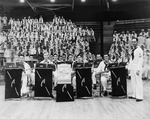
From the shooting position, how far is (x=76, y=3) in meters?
13.3

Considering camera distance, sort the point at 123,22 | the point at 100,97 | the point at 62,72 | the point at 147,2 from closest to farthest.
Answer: the point at 62,72
the point at 100,97
the point at 147,2
the point at 123,22

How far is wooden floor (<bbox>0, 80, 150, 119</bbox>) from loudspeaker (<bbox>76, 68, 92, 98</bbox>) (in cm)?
22

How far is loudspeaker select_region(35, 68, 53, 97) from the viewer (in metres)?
5.70

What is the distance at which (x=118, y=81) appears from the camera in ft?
19.5

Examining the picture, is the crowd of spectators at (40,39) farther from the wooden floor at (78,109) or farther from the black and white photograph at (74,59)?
the wooden floor at (78,109)

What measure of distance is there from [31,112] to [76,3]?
32.5ft

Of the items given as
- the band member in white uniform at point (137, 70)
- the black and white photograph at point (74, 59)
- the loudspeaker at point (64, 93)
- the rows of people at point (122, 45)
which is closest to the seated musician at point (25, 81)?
the black and white photograph at point (74, 59)

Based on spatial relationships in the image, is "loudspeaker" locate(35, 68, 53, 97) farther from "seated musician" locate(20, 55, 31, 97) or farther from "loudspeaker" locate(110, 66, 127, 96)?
"loudspeaker" locate(110, 66, 127, 96)

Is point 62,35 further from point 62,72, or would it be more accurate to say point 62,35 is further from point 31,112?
point 31,112

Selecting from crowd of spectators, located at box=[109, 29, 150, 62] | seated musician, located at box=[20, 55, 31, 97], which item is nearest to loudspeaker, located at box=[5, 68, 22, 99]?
seated musician, located at box=[20, 55, 31, 97]

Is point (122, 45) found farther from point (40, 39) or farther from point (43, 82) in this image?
point (43, 82)

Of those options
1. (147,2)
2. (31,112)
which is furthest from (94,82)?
(147,2)

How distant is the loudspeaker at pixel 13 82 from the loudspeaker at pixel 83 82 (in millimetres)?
1564

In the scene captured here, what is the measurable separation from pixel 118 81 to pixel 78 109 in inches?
67.0
